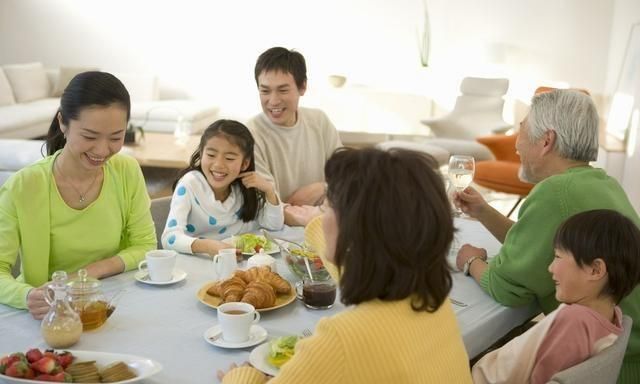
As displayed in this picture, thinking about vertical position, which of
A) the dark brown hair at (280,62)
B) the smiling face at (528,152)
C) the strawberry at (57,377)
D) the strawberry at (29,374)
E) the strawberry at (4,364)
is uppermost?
the dark brown hair at (280,62)

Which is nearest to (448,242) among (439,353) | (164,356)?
(439,353)

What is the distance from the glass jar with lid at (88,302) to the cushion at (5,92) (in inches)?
264

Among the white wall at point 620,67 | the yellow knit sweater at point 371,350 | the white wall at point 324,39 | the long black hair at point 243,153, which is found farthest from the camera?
the white wall at point 324,39

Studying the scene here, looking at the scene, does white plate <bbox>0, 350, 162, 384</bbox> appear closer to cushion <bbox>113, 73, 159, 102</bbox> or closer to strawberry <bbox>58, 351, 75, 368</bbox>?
strawberry <bbox>58, 351, 75, 368</bbox>

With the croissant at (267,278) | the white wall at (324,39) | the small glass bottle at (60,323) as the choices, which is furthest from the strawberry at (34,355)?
the white wall at (324,39)

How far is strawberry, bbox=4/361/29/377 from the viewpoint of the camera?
1.23 metres

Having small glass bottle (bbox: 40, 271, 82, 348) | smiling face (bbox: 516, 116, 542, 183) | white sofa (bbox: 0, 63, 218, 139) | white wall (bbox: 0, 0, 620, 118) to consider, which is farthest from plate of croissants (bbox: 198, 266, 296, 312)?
white wall (bbox: 0, 0, 620, 118)

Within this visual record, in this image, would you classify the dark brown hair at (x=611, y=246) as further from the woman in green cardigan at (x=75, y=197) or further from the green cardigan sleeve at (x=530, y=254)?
the woman in green cardigan at (x=75, y=197)

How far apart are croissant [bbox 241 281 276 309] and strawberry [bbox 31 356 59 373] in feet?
1.60

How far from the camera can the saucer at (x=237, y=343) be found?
4.73 feet

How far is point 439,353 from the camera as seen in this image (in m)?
1.19

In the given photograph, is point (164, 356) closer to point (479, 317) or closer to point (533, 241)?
point (479, 317)

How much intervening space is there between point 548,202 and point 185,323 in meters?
0.98

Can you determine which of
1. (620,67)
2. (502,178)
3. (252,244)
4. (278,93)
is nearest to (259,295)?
(252,244)
